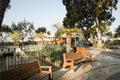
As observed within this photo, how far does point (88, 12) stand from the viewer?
42.6m

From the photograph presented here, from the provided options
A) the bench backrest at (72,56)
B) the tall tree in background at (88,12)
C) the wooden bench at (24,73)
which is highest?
the tall tree in background at (88,12)

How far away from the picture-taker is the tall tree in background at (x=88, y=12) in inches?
1592

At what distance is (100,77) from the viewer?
34.7ft

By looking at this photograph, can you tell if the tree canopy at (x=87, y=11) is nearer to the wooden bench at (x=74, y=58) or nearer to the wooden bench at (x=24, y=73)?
the wooden bench at (x=74, y=58)

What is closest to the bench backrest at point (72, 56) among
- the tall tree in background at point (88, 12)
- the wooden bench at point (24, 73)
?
the wooden bench at point (24, 73)

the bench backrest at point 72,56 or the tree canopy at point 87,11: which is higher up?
the tree canopy at point 87,11

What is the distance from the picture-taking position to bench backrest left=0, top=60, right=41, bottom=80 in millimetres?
6777

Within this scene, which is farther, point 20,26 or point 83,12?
point 20,26

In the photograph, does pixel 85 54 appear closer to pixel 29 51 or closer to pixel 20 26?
pixel 29 51

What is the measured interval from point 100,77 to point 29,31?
219 feet

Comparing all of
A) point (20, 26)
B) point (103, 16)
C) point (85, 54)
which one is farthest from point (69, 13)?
point (20, 26)

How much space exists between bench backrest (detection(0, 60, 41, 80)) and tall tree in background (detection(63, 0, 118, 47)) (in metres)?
32.1

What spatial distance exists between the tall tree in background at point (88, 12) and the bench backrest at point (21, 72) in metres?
32.1

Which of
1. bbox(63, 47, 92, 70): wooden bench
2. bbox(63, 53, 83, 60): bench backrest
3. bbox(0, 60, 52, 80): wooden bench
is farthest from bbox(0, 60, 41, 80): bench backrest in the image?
bbox(63, 53, 83, 60): bench backrest
